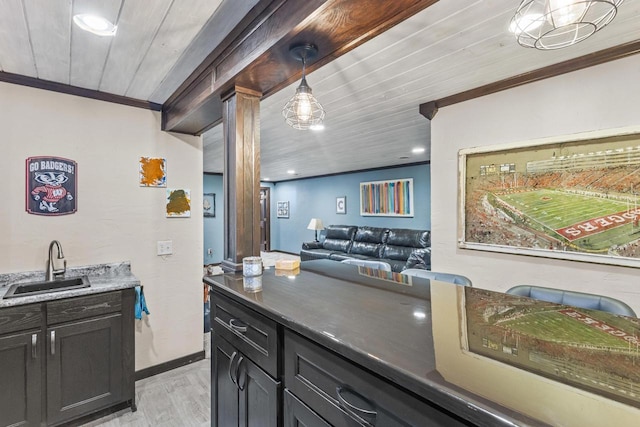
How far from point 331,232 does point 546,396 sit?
6867 millimetres

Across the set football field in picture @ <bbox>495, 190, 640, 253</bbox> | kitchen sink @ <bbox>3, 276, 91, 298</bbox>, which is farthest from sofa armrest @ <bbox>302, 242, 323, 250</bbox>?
football field in picture @ <bbox>495, 190, 640, 253</bbox>

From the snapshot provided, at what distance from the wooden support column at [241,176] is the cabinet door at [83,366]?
1.04m

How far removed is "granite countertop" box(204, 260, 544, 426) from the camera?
1.92 ft

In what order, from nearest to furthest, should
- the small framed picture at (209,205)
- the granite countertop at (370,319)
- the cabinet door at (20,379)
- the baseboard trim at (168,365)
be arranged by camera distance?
the granite countertop at (370,319), the cabinet door at (20,379), the baseboard trim at (168,365), the small framed picture at (209,205)

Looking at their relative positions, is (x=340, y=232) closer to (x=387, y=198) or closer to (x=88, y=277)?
(x=387, y=198)

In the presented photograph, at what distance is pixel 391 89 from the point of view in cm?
232

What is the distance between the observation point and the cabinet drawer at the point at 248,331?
110 cm

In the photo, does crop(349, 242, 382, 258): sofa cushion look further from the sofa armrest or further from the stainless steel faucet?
the stainless steel faucet

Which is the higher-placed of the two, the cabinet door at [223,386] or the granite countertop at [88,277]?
the granite countertop at [88,277]

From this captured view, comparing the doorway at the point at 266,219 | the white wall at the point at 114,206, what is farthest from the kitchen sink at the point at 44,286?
the doorway at the point at 266,219

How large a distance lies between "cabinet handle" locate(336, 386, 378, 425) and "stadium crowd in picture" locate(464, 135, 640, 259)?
1969mm

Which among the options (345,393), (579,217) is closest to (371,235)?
(579,217)

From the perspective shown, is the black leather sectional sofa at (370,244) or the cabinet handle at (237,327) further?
the black leather sectional sofa at (370,244)

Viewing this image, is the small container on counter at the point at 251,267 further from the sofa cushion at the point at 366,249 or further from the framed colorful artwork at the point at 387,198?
the framed colorful artwork at the point at 387,198
